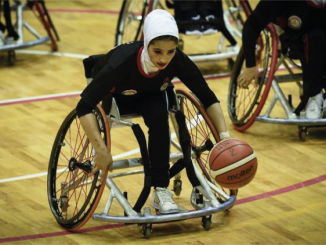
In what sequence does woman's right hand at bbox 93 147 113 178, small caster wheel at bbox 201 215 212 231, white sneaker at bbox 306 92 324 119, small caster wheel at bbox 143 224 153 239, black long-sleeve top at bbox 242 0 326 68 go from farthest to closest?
white sneaker at bbox 306 92 324 119
black long-sleeve top at bbox 242 0 326 68
small caster wheel at bbox 201 215 212 231
small caster wheel at bbox 143 224 153 239
woman's right hand at bbox 93 147 113 178

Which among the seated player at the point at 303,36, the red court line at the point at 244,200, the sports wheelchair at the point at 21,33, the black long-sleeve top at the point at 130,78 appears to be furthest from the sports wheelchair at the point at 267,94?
the sports wheelchair at the point at 21,33

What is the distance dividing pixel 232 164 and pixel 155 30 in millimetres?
820

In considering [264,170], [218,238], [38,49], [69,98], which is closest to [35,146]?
[69,98]

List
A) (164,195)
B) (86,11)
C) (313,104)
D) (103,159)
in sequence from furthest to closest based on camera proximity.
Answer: (86,11) < (313,104) < (164,195) < (103,159)

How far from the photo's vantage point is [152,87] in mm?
5012

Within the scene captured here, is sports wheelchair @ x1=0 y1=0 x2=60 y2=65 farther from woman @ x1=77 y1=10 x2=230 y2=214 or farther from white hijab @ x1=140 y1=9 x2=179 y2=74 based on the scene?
white hijab @ x1=140 y1=9 x2=179 y2=74

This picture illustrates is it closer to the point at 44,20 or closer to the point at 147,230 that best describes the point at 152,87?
the point at 147,230

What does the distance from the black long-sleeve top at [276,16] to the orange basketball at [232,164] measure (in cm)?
167

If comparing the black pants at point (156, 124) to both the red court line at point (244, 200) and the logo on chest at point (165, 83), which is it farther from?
the red court line at point (244, 200)

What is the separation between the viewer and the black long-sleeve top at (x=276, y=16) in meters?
6.41

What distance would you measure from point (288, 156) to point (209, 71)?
2.36 metres

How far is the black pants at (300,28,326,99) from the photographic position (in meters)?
6.42

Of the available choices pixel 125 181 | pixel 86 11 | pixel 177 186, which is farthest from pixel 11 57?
pixel 177 186

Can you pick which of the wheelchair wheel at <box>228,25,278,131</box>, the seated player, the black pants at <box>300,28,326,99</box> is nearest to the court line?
the wheelchair wheel at <box>228,25,278,131</box>
